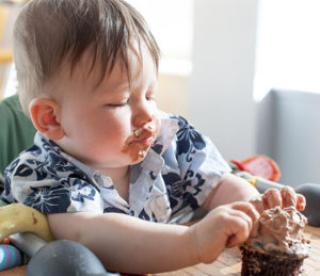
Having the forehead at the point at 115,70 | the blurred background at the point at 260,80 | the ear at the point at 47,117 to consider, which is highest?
the forehead at the point at 115,70

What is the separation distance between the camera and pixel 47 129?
27.7 inches

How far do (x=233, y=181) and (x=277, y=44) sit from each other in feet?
2.01

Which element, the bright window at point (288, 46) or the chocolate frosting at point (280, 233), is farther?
the bright window at point (288, 46)

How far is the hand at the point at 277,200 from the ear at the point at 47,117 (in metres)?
0.24

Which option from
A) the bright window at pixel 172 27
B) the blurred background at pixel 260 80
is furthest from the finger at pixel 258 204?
the bright window at pixel 172 27

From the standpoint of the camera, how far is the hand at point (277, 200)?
62 cm

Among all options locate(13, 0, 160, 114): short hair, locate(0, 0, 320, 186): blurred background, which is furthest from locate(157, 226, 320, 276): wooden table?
locate(0, 0, 320, 186): blurred background

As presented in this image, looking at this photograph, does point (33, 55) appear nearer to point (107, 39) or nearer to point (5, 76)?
point (107, 39)

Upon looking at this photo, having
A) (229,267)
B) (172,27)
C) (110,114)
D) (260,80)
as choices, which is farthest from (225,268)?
(172,27)

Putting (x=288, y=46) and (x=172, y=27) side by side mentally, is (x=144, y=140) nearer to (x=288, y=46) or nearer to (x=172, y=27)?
(x=288, y=46)

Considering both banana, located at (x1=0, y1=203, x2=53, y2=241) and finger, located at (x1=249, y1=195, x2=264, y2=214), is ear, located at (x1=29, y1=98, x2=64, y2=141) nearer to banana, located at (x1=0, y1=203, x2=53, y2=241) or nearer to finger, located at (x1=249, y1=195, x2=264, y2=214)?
banana, located at (x1=0, y1=203, x2=53, y2=241)

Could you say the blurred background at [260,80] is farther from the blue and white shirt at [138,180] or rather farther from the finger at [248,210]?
the finger at [248,210]

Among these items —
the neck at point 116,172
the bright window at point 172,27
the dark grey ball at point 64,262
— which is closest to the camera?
the dark grey ball at point 64,262

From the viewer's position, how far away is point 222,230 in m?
0.54
